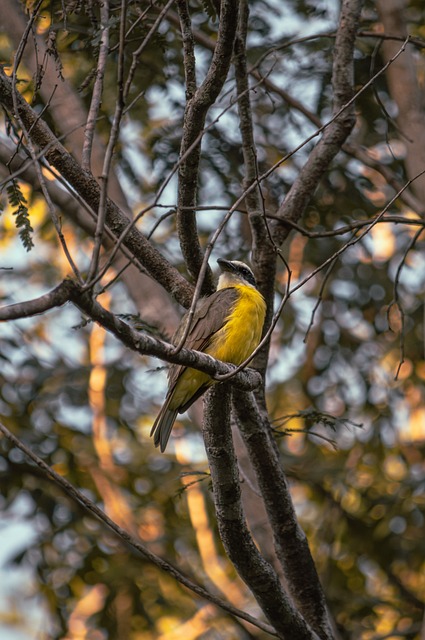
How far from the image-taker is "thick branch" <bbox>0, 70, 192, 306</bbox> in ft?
12.4

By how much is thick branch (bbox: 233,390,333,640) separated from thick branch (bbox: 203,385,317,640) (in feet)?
1.06

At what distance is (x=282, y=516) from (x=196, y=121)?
81.8 inches

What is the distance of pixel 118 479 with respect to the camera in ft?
30.0

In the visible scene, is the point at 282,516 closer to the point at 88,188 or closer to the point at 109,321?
the point at 88,188

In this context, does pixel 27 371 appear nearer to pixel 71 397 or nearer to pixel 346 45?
pixel 71 397

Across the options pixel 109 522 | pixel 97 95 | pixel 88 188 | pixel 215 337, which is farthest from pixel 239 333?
pixel 97 95

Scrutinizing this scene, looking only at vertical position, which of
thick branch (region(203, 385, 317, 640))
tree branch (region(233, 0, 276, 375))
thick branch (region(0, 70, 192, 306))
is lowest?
thick branch (region(203, 385, 317, 640))

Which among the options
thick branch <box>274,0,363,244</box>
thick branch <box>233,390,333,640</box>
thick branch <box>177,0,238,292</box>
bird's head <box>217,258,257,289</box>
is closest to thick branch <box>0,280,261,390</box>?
thick branch <box>177,0,238,292</box>

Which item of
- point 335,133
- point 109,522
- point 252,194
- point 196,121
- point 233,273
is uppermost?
point 335,133

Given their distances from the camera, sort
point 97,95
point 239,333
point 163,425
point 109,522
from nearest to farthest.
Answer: point 97,95
point 109,522
point 163,425
point 239,333

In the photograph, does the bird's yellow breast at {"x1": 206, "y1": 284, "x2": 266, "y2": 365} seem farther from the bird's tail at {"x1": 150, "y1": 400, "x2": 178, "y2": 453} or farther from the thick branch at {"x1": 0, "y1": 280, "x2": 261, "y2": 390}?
the thick branch at {"x1": 0, "y1": 280, "x2": 261, "y2": 390}

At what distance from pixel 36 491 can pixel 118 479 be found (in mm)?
1293

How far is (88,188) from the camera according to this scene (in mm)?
3869

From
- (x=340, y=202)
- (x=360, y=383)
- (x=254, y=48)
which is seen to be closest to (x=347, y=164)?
(x=340, y=202)
